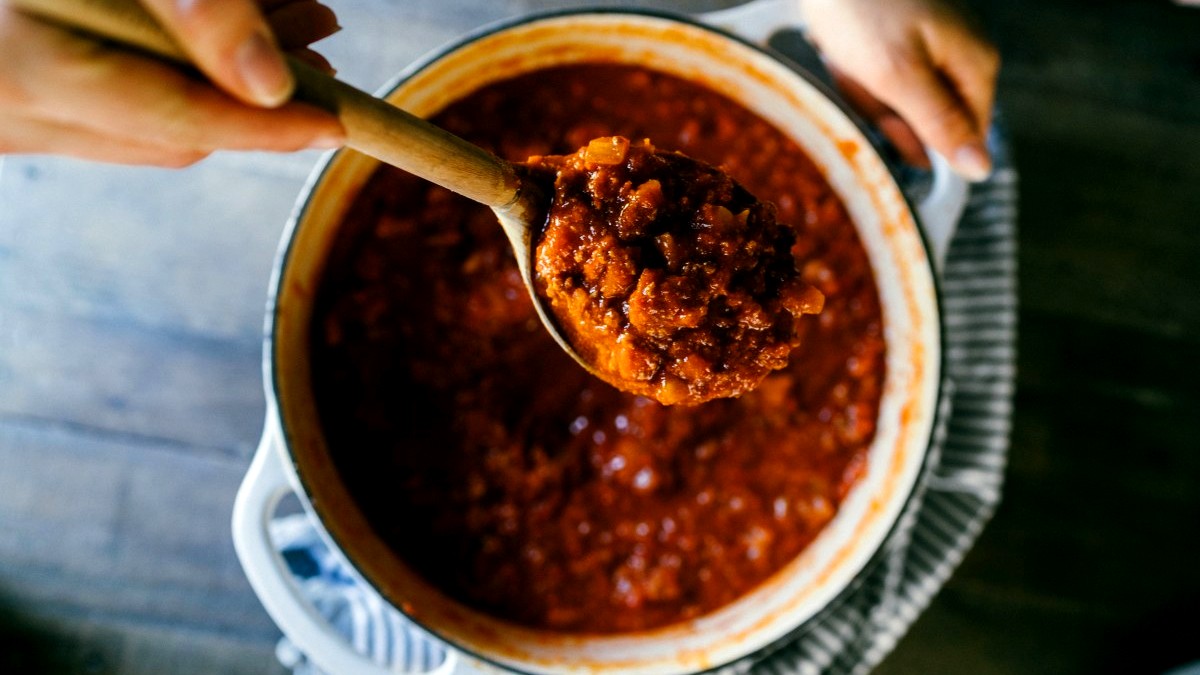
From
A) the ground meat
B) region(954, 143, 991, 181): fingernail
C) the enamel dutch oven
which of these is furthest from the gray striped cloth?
the ground meat

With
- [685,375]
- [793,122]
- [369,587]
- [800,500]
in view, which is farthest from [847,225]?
[369,587]

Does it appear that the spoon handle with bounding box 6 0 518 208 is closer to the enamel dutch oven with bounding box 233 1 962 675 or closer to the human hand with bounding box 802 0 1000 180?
the enamel dutch oven with bounding box 233 1 962 675

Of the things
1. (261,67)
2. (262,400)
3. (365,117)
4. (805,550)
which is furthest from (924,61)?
(262,400)

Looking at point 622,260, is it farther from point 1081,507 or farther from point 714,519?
point 1081,507

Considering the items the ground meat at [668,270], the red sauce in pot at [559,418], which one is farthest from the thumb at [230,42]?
the red sauce in pot at [559,418]

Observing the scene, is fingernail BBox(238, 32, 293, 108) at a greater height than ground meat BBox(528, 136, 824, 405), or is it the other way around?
fingernail BBox(238, 32, 293, 108)

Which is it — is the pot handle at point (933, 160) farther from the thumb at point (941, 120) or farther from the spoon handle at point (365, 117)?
the spoon handle at point (365, 117)
